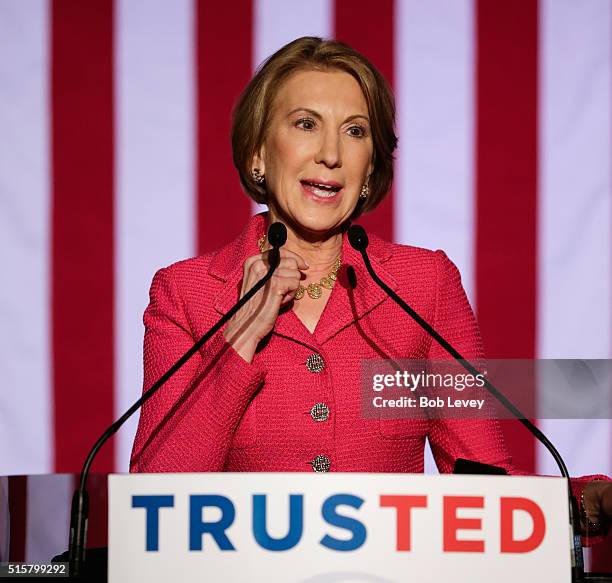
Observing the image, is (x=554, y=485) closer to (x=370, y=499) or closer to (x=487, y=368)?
(x=370, y=499)

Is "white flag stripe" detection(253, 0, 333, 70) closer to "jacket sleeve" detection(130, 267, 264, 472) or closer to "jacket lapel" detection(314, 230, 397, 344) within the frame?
"jacket lapel" detection(314, 230, 397, 344)

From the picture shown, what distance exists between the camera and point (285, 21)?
2.29 metres

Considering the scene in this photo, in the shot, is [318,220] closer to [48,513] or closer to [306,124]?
[306,124]

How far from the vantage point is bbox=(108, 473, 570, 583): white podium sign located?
1.00m

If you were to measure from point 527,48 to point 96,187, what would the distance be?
3.47 ft

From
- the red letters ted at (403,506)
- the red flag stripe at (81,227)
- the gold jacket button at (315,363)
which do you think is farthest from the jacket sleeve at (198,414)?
the red flag stripe at (81,227)

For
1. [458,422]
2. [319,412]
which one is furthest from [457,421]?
[319,412]

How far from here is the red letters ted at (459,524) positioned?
1.01 meters

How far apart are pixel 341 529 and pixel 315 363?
57 cm

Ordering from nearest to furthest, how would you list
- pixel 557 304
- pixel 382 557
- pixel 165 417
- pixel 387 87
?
1. pixel 382 557
2. pixel 165 417
3. pixel 387 87
4. pixel 557 304

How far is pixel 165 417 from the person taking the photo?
4.76ft

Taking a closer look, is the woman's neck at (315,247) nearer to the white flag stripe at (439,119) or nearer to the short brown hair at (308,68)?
the short brown hair at (308,68)

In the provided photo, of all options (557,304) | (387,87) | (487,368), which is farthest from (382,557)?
(557,304)

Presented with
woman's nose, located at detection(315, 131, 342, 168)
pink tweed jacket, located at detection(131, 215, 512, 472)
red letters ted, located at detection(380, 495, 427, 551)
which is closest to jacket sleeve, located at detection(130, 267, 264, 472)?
pink tweed jacket, located at detection(131, 215, 512, 472)
